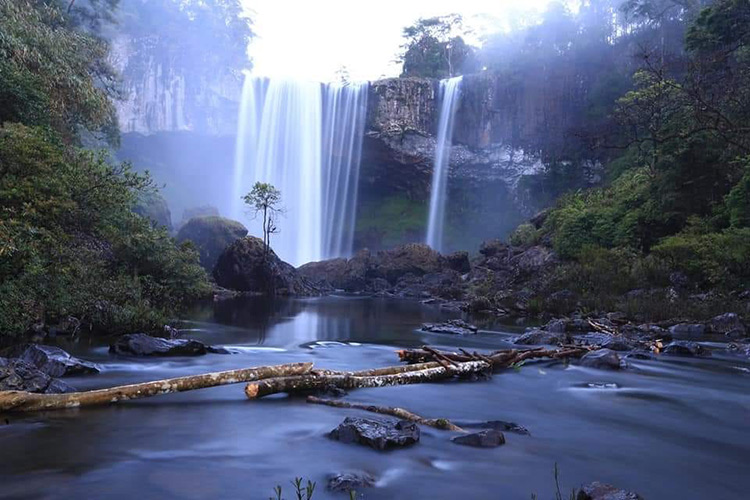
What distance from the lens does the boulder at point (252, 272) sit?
106 ft

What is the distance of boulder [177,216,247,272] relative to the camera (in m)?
39.8

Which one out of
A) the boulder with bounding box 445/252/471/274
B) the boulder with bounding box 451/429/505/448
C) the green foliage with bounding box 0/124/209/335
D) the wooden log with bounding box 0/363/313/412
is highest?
the boulder with bounding box 445/252/471/274

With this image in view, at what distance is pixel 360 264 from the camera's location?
40.2 m

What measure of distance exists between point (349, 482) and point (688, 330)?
12.9m

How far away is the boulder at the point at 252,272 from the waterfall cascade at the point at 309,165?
21.7 m

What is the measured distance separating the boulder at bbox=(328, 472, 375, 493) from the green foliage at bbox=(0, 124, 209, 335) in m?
8.12

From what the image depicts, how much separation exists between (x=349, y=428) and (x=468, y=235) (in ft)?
160

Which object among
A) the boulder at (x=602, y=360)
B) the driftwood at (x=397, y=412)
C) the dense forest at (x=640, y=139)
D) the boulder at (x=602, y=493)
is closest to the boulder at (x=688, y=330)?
the dense forest at (x=640, y=139)

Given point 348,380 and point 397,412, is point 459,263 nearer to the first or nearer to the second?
point 348,380

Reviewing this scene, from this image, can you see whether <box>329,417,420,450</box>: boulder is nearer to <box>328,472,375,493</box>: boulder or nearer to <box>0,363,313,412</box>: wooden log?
<box>328,472,375,493</box>: boulder

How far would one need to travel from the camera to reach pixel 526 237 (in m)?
33.3

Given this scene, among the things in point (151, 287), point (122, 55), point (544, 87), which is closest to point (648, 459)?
point (151, 287)

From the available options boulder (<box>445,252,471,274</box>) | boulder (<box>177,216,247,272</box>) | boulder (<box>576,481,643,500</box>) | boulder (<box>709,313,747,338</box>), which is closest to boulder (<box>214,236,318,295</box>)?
boulder (<box>177,216,247,272</box>)

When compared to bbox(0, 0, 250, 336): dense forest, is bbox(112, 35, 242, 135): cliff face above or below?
above
